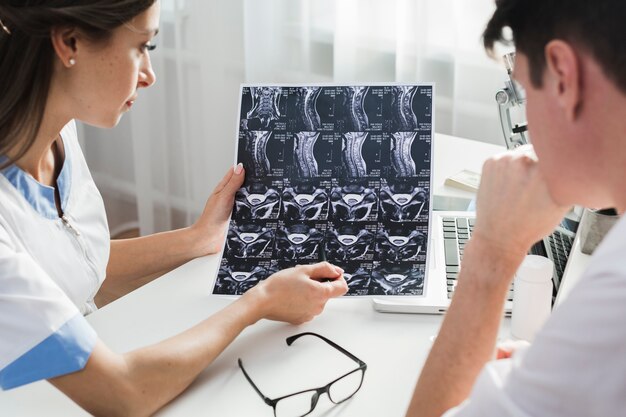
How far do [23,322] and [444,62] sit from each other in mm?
1514

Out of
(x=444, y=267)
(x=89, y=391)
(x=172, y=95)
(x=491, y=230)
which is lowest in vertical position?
(x=89, y=391)

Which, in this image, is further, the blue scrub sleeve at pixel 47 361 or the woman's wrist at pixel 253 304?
the woman's wrist at pixel 253 304

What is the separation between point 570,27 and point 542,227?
344mm

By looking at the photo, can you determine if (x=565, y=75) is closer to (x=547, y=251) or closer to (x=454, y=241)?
(x=547, y=251)

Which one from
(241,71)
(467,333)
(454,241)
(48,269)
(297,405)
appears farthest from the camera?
(241,71)

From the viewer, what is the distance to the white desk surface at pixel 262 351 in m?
1.19

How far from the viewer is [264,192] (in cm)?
150

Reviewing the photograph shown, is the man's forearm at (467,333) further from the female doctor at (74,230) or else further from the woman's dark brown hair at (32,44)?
the woman's dark brown hair at (32,44)

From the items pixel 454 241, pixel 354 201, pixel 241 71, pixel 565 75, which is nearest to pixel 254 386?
pixel 354 201

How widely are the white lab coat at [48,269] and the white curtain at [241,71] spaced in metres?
1.05

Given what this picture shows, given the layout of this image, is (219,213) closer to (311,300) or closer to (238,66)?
(311,300)

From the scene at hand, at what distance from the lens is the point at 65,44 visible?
129cm

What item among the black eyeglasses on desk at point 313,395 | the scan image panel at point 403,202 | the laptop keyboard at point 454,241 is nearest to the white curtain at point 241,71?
the laptop keyboard at point 454,241

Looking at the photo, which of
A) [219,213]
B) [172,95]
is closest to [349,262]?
[219,213]
